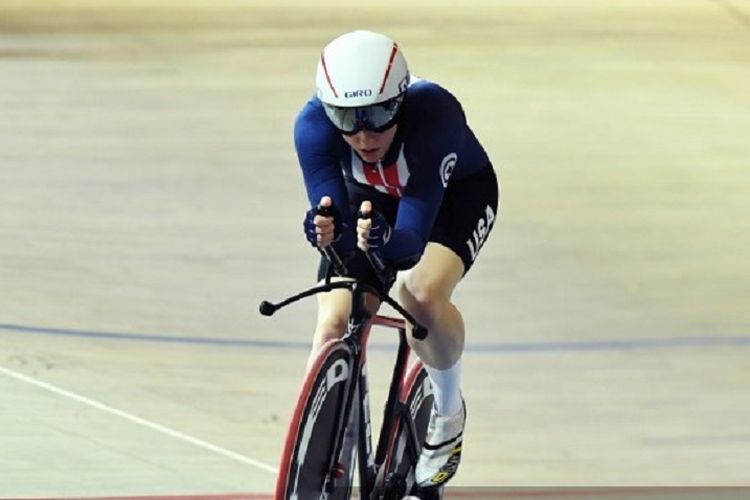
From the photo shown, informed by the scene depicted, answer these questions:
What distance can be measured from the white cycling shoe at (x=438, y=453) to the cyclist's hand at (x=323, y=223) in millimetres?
745

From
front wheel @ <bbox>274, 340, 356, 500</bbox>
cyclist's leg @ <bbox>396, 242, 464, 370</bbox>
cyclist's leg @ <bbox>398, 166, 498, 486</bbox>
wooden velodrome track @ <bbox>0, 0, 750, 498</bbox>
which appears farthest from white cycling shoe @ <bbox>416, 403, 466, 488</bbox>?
→ wooden velodrome track @ <bbox>0, 0, 750, 498</bbox>

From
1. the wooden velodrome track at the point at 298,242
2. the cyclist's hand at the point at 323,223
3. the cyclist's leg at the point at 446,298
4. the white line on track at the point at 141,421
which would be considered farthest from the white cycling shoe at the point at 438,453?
the cyclist's hand at the point at 323,223

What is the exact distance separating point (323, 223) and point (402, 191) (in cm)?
47

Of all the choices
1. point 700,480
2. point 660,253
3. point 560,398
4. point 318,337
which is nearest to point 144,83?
point 660,253

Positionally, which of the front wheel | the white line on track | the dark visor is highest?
the dark visor

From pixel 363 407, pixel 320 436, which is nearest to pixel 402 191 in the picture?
pixel 363 407

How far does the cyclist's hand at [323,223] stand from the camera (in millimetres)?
2789

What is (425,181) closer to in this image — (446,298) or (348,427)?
(446,298)

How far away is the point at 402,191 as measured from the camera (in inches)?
127

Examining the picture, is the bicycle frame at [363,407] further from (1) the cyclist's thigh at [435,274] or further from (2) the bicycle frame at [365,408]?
(1) the cyclist's thigh at [435,274]

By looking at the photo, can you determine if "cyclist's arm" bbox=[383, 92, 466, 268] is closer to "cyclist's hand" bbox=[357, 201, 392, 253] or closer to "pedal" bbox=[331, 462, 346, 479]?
"cyclist's hand" bbox=[357, 201, 392, 253]

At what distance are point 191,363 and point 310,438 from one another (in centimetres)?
184

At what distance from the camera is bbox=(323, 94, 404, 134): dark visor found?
2.94 m

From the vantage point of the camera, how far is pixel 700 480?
3.99m
